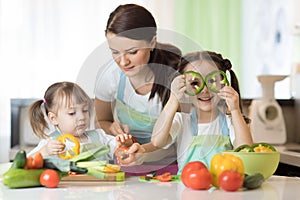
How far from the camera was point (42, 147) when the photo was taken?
5.16 feet

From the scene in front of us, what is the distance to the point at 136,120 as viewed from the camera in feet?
5.11

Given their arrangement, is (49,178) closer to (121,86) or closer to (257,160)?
(121,86)

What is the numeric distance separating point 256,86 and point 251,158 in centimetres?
247

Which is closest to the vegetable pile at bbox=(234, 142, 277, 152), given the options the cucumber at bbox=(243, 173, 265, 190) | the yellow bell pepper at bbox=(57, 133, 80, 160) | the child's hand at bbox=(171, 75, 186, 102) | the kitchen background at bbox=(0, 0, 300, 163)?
the cucumber at bbox=(243, 173, 265, 190)

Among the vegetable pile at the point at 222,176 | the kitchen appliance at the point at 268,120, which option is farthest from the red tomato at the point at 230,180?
the kitchen appliance at the point at 268,120

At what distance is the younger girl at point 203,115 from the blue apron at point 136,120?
0.02m

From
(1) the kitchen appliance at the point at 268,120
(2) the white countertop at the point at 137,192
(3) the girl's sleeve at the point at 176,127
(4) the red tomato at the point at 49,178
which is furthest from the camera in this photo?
(1) the kitchen appliance at the point at 268,120

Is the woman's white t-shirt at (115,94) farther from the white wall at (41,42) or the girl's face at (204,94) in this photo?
the white wall at (41,42)

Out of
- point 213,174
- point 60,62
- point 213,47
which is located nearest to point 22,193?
point 213,174

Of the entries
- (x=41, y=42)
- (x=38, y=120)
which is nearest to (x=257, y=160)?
(x=38, y=120)

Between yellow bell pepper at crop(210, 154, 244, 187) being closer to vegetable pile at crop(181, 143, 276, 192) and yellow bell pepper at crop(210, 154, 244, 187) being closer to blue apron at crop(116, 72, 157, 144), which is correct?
vegetable pile at crop(181, 143, 276, 192)

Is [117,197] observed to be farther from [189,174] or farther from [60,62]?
[60,62]

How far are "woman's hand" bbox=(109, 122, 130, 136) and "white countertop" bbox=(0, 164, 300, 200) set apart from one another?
0.43 ft

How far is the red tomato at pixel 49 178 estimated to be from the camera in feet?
4.54
